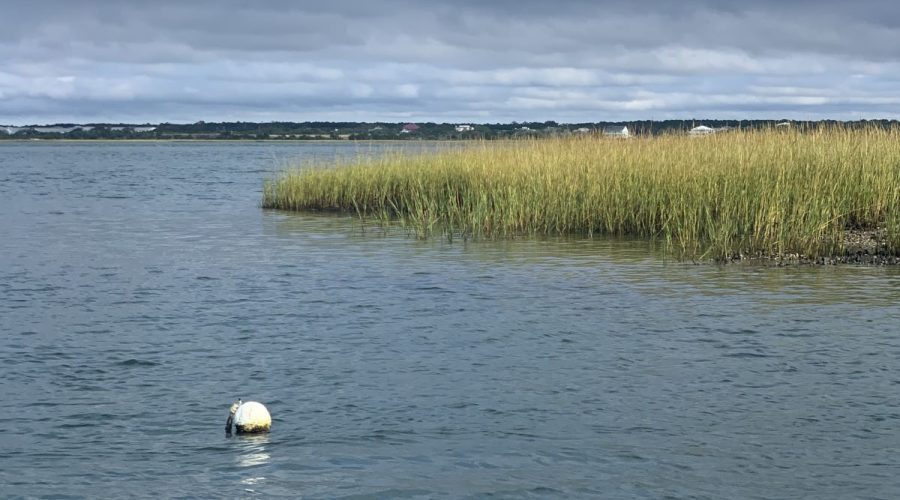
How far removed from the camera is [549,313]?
13000 millimetres

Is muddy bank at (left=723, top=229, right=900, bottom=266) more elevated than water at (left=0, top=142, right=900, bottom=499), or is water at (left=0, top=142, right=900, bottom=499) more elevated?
muddy bank at (left=723, top=229, right=900, bottom=266)

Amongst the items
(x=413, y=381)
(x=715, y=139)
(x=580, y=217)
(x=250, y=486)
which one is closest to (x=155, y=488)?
(x=250, y=486)

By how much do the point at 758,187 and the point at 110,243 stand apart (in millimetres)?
12121

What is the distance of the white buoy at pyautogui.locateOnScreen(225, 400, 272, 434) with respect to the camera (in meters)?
8.02

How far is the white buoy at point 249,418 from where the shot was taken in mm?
8016

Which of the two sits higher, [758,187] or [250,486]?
[758,187]

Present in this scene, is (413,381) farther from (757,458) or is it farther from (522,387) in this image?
(757,458)

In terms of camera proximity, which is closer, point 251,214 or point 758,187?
point 758,187

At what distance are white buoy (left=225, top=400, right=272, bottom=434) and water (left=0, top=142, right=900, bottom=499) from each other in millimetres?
123

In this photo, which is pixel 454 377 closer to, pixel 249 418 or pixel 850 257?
pixel 249 418

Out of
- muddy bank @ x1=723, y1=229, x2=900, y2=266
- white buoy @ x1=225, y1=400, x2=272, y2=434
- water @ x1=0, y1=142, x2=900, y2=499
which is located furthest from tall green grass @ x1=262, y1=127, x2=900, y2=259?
white buoy @ x1=225, y1=400, x2=272, y2=434

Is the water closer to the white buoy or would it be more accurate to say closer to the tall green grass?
the white buoy

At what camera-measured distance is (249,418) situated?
802 centimetres

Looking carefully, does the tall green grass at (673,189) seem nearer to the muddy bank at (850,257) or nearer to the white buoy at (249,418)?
the muddy bank at (850,257)
